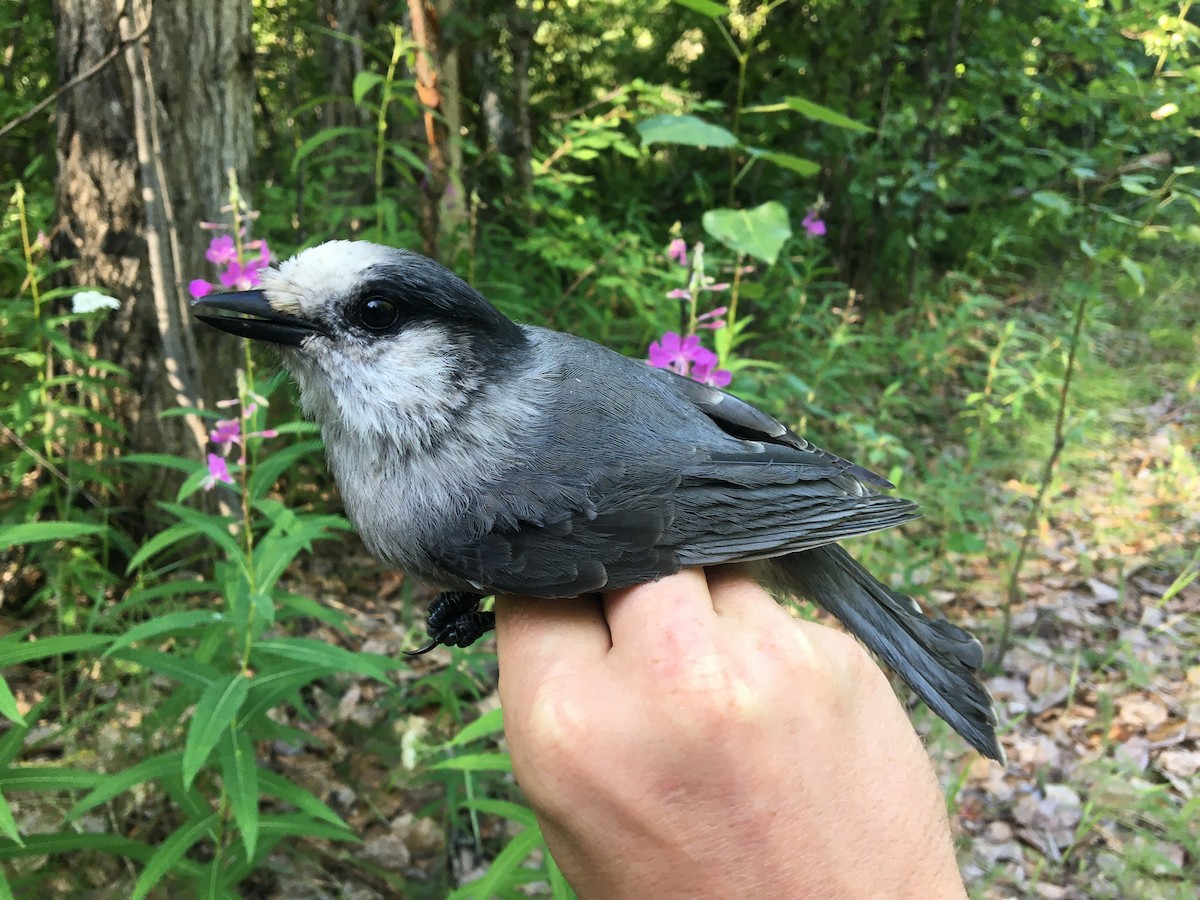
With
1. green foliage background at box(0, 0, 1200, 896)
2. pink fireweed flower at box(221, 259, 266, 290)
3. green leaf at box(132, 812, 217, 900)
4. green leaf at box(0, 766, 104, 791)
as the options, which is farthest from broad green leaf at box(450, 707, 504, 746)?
pink fireweed flower at box(221, 259, 266, 290)

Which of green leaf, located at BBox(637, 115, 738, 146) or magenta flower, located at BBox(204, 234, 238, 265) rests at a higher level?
green leaf, located at BBox(637, 115, 738, 146)

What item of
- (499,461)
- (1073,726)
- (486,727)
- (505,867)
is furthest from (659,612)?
(1073,726)

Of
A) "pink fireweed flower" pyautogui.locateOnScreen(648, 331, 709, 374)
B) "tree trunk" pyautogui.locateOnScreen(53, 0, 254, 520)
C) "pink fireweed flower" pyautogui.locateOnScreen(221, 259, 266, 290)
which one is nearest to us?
"pink fireweed flower" pyautogui.locateOnScreen(221, 259, 266, 290)

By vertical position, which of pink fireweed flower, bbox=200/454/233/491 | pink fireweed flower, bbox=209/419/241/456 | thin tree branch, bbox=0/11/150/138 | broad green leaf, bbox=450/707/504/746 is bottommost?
broad green leaf, bbox=450/707/504/746

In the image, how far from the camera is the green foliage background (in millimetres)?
1632

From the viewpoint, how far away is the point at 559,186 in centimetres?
398

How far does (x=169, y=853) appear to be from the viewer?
1435 millimetres

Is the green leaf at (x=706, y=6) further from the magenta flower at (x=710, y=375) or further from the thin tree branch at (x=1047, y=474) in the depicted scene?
the thin tree branch at (x=1047, y=474)

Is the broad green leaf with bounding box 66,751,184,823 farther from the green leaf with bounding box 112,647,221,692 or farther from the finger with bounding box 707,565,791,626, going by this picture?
the finger with bounding box 707,565,791,626

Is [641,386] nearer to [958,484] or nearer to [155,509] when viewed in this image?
[155,509]

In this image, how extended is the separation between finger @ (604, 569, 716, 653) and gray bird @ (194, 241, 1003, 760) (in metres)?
0.04

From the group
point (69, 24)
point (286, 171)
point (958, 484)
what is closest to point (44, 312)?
point (69, 24)

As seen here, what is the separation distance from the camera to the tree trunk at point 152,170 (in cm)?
242

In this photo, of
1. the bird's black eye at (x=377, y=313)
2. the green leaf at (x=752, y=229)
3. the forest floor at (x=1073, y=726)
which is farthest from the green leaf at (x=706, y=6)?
the forest floor at (x=1073, y=726)
